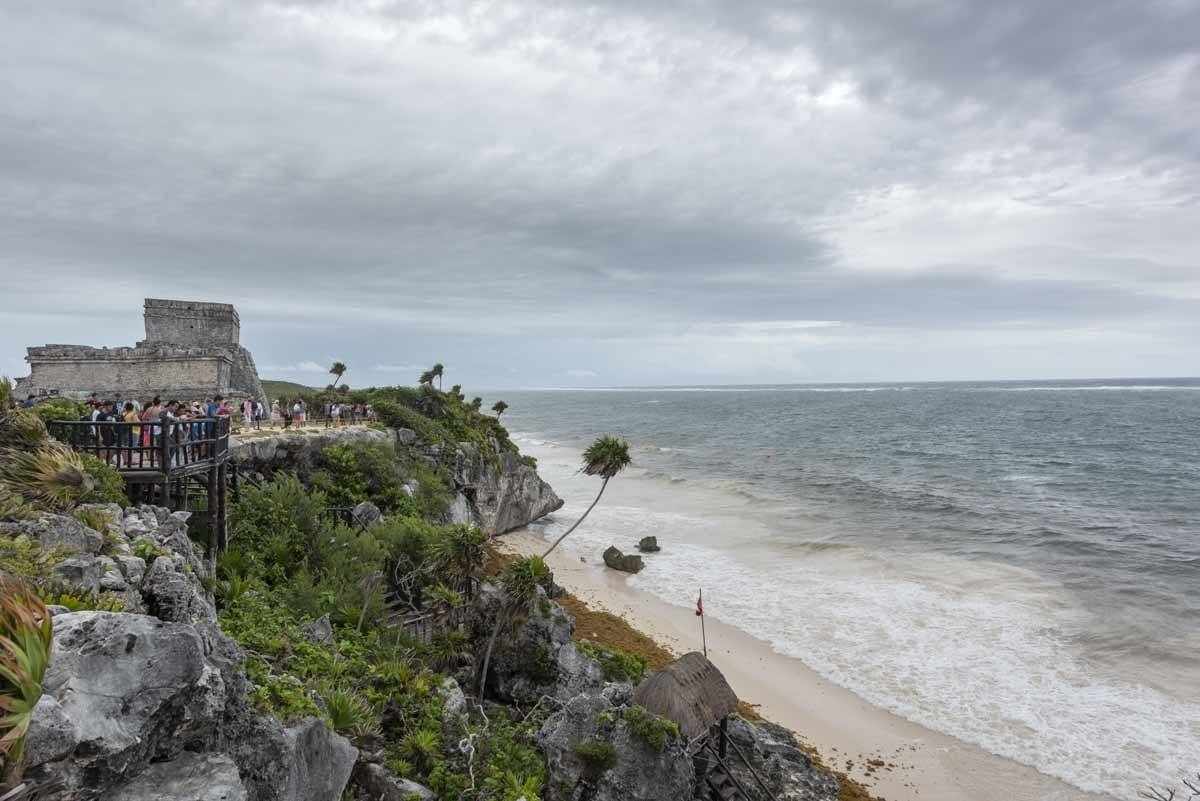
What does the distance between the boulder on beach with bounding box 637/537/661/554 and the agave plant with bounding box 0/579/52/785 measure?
31.4 metres

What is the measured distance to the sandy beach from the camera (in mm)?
16047

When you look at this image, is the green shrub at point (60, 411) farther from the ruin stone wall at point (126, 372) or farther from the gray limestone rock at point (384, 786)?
the gray limestone rock at point (384, 786)

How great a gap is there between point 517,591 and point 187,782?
1012 centimetres

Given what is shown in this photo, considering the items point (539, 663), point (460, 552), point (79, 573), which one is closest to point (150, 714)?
point (79, 573)

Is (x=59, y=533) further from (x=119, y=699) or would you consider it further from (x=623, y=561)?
(x=623, y=561)

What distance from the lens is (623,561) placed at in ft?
106

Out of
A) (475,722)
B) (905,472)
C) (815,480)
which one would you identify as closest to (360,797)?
(475,722)

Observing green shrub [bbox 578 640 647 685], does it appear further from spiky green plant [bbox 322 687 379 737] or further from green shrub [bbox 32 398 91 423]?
green shrub [bbox 32 398 91 423]

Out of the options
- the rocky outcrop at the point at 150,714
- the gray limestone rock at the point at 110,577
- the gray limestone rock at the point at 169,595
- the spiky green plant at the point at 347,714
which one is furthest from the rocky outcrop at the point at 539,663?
the gray limestone rock at the point at 110,577

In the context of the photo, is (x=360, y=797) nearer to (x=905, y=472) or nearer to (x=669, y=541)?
(x=669, y=541)

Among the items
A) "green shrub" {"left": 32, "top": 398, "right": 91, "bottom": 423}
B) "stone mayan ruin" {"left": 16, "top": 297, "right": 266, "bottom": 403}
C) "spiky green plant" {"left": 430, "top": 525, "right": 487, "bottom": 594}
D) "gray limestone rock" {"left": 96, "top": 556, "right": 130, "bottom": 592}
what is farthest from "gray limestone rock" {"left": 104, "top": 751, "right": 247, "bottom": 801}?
"stone mayan ruin" {"left": 16, "top": 297, "right": 266, "bottom": 403}

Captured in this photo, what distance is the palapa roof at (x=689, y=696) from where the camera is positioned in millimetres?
13359

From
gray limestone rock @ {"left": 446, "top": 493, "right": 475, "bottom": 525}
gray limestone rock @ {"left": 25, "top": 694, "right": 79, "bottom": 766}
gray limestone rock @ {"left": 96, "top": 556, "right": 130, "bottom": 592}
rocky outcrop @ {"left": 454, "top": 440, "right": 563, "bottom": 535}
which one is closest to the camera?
gray limestone rock @ {"left": 25, "top": 694, "right": 79, "bottom": 766}

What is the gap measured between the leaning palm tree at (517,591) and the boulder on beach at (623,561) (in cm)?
1604
